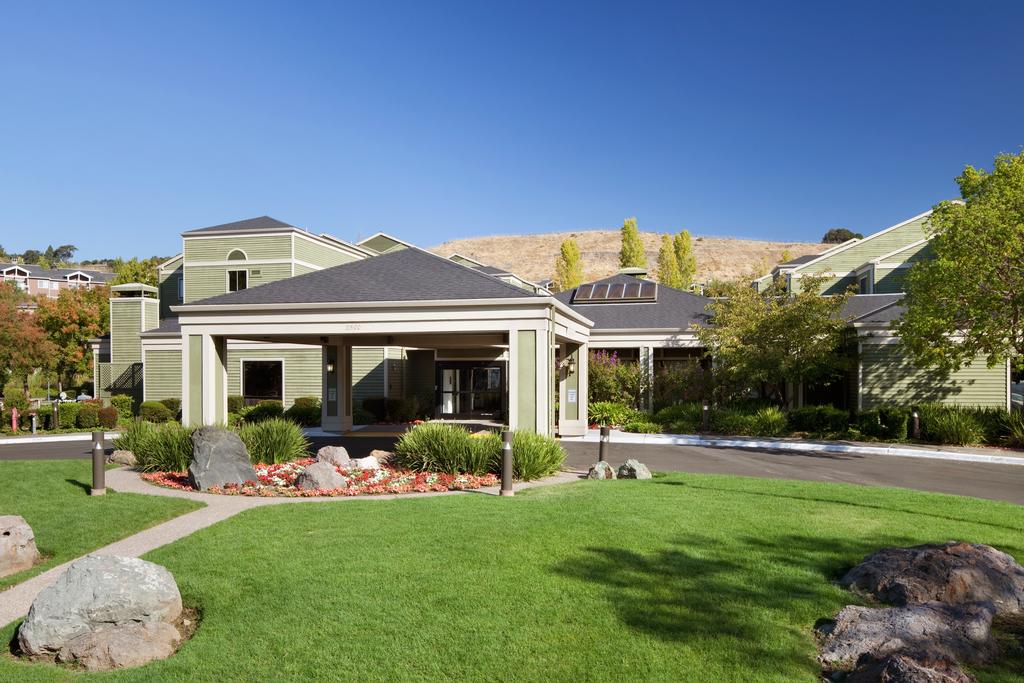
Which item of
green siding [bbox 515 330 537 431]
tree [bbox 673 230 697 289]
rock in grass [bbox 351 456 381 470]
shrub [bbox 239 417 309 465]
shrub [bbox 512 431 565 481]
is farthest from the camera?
tree [bbox 673 230 697 289]

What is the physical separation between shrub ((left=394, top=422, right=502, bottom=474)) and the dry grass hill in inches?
3584

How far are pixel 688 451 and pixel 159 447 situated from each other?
42.7 ft

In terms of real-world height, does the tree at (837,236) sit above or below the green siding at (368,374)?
above

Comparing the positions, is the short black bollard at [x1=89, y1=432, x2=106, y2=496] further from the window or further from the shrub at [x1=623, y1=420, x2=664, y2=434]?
the window

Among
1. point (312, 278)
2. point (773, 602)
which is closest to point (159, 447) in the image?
point (312, 278)

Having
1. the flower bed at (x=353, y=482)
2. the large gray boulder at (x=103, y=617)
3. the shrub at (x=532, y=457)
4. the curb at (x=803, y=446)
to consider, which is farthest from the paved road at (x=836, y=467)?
the large gray boulder at (x=103, y=617)

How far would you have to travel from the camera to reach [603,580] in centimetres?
674

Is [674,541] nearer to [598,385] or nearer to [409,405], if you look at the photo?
[598,385]

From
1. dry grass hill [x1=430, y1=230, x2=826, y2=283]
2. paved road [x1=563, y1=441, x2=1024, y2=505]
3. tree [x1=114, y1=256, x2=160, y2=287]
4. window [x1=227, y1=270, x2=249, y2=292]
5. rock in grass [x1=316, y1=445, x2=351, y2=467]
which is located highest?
dry grass hill [x1=430, y1=230, x2=826, y2=283]

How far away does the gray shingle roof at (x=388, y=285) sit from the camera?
55.6ft

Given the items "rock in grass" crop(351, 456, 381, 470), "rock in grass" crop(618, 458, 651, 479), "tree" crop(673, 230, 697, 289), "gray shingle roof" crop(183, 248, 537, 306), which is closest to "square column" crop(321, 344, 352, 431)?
"gray shingle roof" crop(183, 248, 537, 306)

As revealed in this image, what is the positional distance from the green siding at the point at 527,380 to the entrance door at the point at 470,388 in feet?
53.0

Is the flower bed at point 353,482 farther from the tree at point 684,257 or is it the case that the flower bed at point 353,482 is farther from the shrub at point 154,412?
the tree at point 684,257

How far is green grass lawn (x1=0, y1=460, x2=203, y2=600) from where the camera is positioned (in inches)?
338
